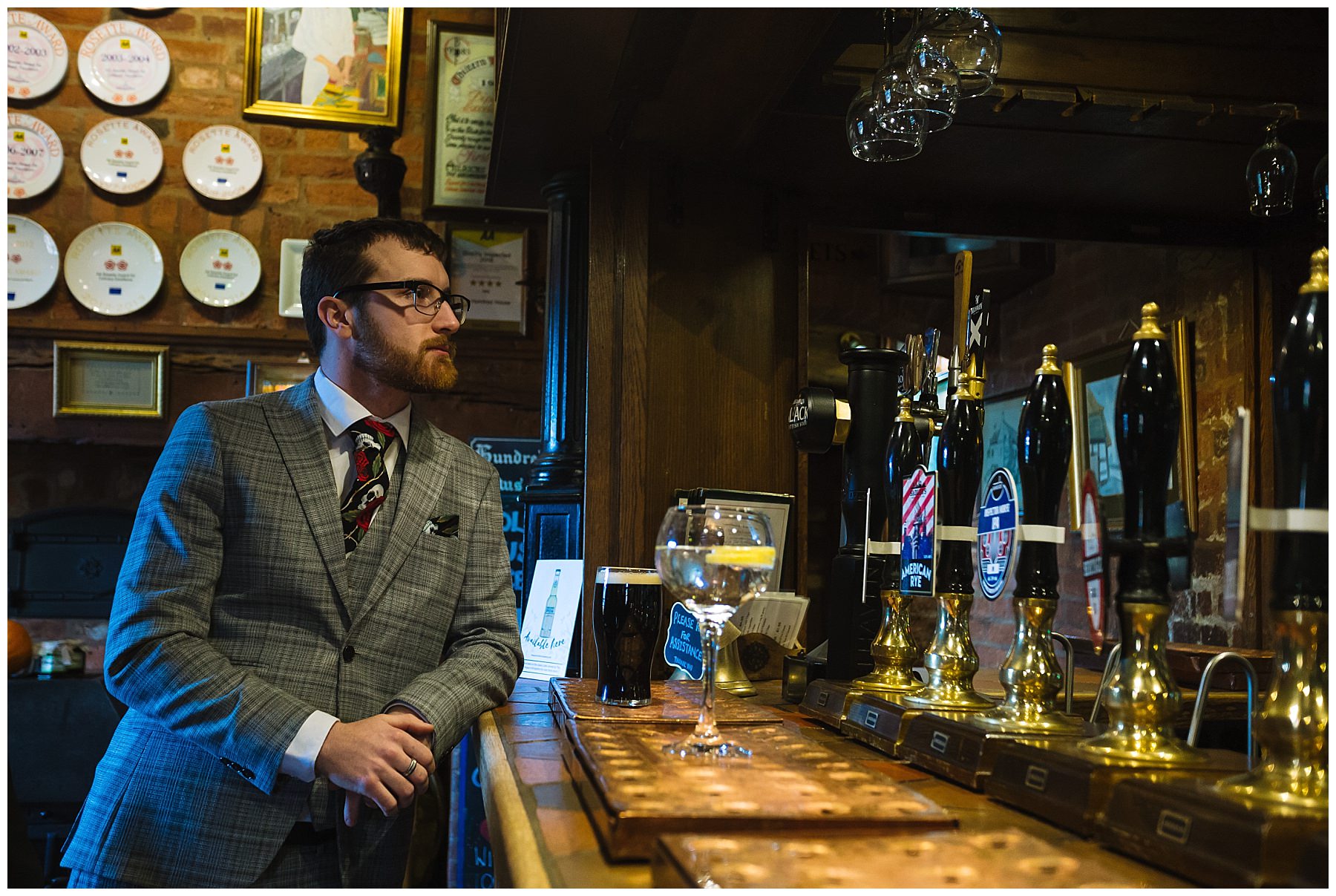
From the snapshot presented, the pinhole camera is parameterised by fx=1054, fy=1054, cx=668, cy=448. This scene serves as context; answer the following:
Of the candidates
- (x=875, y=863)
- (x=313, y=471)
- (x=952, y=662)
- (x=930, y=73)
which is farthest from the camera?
(x=313, y=471)

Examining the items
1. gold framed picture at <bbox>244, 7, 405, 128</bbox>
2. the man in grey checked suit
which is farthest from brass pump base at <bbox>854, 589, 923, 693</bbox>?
gold framed picture at <bbox>244, 7, 405, 128</bbox>

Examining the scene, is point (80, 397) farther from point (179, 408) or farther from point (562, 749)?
point (562, 749)

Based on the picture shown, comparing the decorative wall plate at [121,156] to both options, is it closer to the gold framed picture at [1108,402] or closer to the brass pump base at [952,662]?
the gold framed picture at [1108,402]

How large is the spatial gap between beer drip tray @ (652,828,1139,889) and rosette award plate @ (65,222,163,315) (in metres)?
3.86

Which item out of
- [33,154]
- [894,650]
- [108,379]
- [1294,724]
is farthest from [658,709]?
[33,154]

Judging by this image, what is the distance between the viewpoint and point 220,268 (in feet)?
13.1

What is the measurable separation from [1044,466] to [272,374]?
3434 mm

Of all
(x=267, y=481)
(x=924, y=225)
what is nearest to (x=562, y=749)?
(x=267, y=481)

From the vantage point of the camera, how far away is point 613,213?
8.18 ft

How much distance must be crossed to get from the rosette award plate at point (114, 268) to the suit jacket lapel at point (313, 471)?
8.41ft

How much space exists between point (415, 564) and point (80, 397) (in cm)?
276

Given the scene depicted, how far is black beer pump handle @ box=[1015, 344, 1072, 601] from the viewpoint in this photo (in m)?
1.12

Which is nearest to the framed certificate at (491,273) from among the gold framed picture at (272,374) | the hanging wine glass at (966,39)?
the gold framed picture at (272,374)

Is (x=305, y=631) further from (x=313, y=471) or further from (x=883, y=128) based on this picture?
(x=883, y=128)
